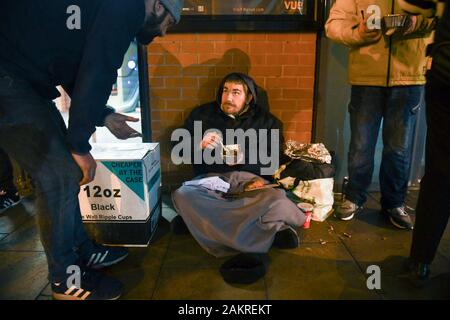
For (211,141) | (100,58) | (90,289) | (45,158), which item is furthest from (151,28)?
(90,289)

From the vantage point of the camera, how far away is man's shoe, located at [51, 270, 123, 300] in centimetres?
176

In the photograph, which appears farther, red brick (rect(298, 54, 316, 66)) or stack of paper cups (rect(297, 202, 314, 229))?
red brick (rect(298, 54, 316, 66))

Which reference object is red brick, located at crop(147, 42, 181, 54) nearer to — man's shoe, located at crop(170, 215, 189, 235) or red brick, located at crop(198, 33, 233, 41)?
red brick, located at crop(198, 33, 233, 41)

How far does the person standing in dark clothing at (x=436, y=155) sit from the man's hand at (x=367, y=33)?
48cm

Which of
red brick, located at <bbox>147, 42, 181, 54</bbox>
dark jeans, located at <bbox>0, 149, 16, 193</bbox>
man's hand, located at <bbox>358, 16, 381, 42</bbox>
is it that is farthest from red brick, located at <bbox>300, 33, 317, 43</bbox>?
dark jeans, located at <bbox>0, 149, 16, 193</bbox>

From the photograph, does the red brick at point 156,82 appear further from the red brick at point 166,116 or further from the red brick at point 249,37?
the red brick at point 249,37

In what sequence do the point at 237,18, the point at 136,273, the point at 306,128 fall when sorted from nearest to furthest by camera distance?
the point at 136,273 → the point at 237,18 → the point at 306,128

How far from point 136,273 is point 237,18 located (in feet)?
7.18

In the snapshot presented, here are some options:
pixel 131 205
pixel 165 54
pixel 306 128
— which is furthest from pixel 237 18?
pixel 131 205

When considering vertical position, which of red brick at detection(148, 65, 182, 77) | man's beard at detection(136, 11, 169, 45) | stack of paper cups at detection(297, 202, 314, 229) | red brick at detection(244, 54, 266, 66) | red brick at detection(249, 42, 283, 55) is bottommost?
stack of paper cups at detection(297, 202, 314, 229)

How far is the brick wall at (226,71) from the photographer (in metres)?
3.10

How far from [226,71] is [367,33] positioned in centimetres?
121

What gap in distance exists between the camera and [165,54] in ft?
10.2

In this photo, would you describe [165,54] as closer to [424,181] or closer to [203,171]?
[203,171]
